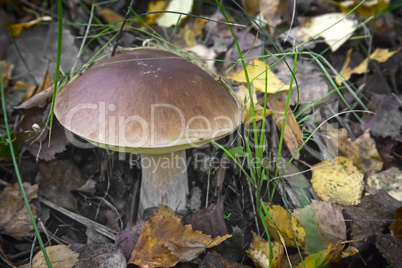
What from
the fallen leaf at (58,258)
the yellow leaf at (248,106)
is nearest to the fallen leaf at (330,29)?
the yellow leaf at (248,106)

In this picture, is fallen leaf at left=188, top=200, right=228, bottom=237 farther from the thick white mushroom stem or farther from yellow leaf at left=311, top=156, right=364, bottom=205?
yellow leaf at left=311, top=156, right=364, bottom=205

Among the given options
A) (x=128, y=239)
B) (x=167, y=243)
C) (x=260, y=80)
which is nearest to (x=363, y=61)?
(x=260, y=80)

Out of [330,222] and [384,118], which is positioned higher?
[384,118]

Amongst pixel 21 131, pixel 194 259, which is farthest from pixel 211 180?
pixel 21 131

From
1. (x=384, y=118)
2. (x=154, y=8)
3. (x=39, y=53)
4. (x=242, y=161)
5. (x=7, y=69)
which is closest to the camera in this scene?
(x=242, y=161)

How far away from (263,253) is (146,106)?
2.69 ft

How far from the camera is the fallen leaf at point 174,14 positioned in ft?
8.11

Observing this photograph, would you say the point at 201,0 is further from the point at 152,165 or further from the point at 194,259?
the point at 194,259

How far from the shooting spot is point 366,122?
2047 millimetres

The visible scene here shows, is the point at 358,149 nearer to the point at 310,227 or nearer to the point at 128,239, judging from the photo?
the point at 310,227

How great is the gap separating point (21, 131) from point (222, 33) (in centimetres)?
160

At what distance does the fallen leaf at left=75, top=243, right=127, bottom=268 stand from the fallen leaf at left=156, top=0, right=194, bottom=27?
1.73 meters

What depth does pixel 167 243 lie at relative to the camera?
1361 mm

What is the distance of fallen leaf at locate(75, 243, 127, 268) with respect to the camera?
1.34 m
